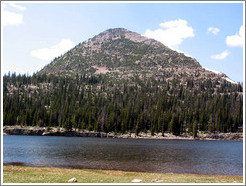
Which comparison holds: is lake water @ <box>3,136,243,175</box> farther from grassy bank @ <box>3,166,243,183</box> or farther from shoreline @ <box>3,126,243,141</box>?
shoreline @ <box>3,126,243,141</box>

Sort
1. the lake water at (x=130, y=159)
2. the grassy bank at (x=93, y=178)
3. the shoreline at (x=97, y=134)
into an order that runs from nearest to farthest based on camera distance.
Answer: the grassy bank at (x=93, y=178) < the lake water at (x=130, y=159) < the shoreline at (x=97, y=134)

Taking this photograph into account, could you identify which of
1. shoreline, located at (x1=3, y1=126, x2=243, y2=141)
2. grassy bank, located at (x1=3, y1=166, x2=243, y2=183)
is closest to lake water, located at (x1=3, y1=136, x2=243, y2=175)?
grassy bank, located at (x1=3, y1=166, x2=243, y2=183)

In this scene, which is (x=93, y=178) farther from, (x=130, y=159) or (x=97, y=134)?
(x=97, y=134)

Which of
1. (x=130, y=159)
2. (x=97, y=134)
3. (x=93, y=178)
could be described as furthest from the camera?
(x=97, y=134)

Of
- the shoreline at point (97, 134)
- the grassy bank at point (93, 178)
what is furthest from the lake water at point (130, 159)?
the shoreline at point (97, 134)

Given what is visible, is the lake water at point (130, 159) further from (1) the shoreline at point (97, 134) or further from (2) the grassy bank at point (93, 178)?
(1) the shoreline at point (97, 134)

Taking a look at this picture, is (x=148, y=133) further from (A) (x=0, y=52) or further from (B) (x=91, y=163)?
(A) (x=0, y=52)

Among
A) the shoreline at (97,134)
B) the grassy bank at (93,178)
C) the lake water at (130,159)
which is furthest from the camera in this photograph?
the shoreline at (97,134)

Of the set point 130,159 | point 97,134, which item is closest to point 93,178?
point 130,159

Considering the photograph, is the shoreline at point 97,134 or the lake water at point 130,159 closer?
the lake water at point 130,159

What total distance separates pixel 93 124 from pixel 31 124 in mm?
37992

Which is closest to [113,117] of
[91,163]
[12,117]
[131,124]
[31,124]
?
[131,124]

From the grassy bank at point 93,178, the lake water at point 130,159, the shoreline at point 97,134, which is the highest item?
the grassy bank at point 93,178

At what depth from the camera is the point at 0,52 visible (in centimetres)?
1678
